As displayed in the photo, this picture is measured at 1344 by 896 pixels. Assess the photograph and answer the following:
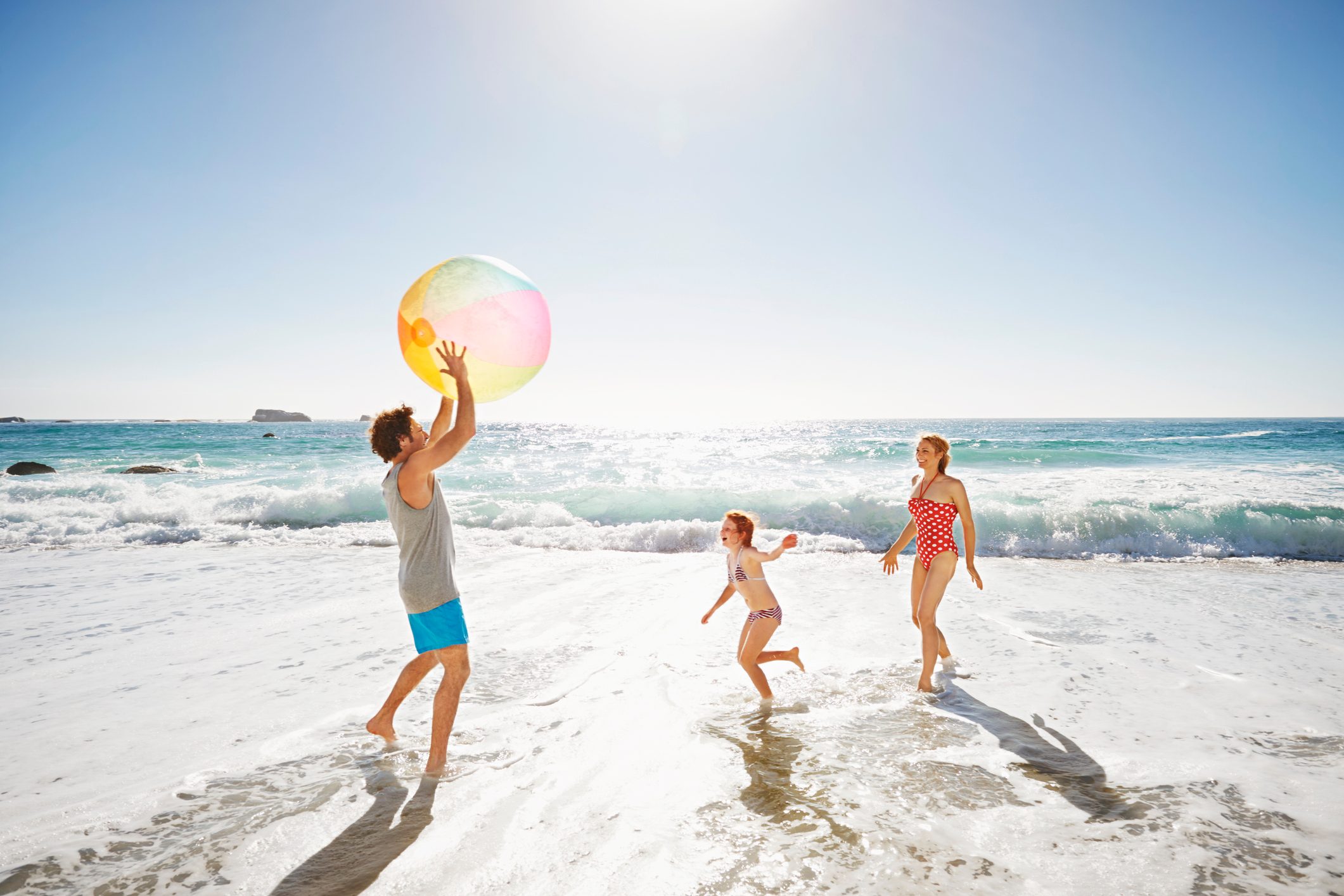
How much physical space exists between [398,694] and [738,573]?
8.07ft

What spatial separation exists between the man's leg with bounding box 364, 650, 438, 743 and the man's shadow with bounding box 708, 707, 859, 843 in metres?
1.95

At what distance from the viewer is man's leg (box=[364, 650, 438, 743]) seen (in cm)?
393

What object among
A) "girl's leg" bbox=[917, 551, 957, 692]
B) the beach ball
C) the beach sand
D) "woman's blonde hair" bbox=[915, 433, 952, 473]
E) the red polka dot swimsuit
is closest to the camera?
the beach sand

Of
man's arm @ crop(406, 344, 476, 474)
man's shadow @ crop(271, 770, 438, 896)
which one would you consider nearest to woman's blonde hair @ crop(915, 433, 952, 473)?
man's arm @ crop(406, 344, 476, 474)

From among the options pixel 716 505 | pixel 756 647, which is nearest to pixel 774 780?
pixel 756 647

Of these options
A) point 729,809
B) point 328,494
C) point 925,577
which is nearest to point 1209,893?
point 729,809

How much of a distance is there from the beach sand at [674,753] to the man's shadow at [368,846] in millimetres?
18

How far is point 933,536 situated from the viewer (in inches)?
214

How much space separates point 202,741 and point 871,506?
13.0 m

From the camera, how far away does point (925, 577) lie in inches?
217

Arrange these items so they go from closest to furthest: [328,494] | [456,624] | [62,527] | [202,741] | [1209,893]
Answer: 1. [1209,893]
2. [456,624]
3. [202,741]
4. [62,527]
5. [328,494]

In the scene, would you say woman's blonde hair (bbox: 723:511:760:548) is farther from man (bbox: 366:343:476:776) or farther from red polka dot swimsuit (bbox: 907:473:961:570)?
man (bbox: 366:343:476:776)

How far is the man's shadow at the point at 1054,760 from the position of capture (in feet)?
11.4

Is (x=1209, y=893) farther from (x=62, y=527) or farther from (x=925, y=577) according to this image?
(x=62, y=527)
